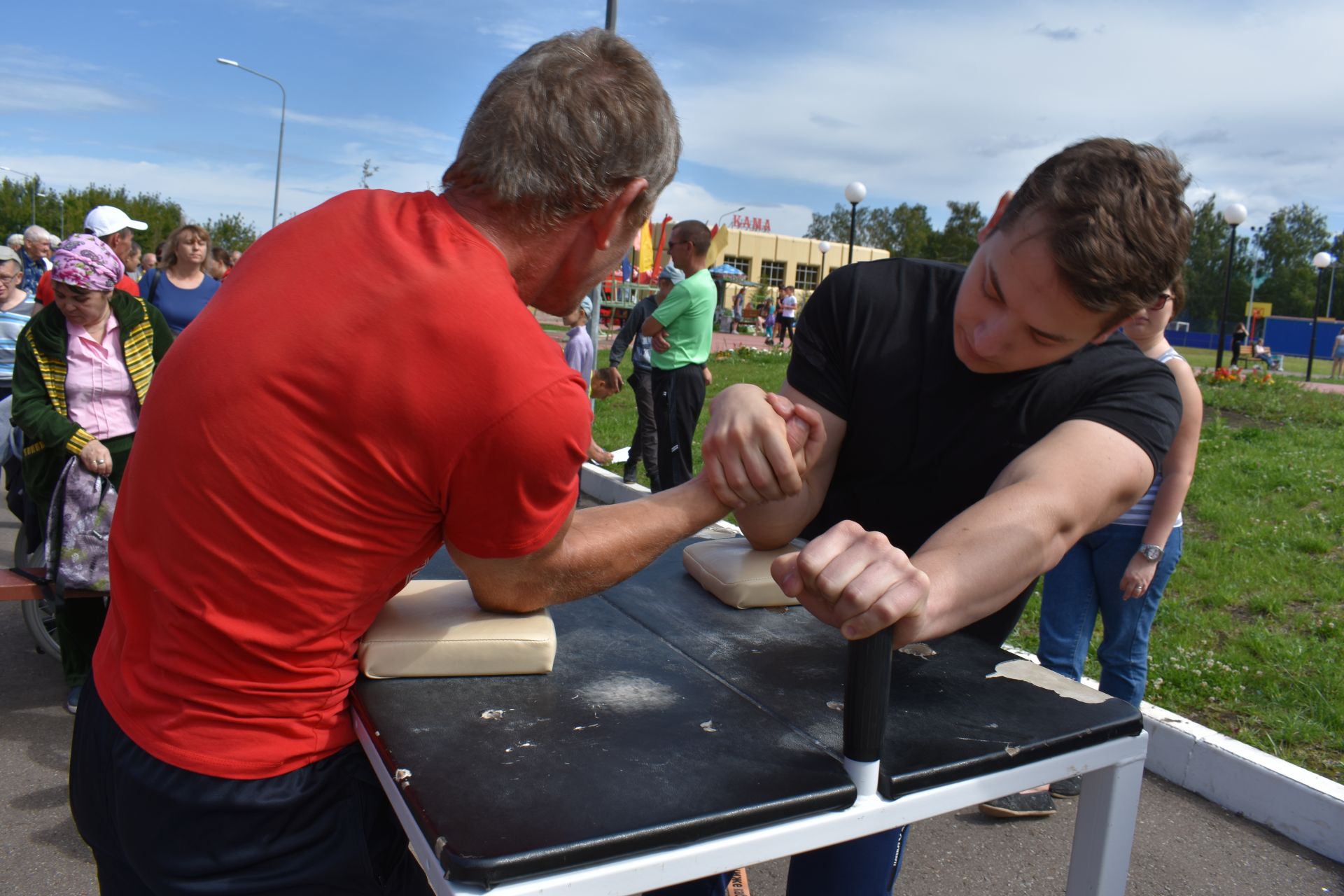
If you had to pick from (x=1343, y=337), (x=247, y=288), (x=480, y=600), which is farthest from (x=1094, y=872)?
(x=1343, y=337)

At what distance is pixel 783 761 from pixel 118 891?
1.07 meters

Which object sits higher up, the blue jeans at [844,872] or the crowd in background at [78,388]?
the crowd in background at [78,388]

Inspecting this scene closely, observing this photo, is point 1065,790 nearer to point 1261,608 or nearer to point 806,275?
point 1261,608

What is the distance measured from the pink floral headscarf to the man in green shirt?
394cm

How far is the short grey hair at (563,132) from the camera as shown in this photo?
4.48 feet

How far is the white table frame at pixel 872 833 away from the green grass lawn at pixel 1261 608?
243cm

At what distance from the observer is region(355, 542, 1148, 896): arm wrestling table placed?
1.03 metres

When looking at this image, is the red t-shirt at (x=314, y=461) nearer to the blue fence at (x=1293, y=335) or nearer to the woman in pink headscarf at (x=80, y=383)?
the woman in pink headscarf at (x=80, y=383)

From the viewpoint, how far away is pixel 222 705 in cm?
129

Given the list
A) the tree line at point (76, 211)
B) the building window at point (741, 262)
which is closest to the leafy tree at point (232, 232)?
the tree line at point (76, 211)

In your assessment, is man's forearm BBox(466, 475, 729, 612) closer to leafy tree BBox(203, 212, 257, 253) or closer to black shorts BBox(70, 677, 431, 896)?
black shorts BBox(70, 677, 431, 896)

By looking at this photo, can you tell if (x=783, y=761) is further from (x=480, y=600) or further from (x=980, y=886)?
(x=980, y=886)

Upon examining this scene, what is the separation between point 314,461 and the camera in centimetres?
121

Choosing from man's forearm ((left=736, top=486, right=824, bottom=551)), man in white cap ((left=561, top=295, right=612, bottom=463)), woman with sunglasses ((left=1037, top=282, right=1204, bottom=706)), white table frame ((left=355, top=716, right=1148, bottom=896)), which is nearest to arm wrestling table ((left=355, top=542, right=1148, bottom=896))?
white table frame ((left=355, top=716, right=1148, bottom=896))
